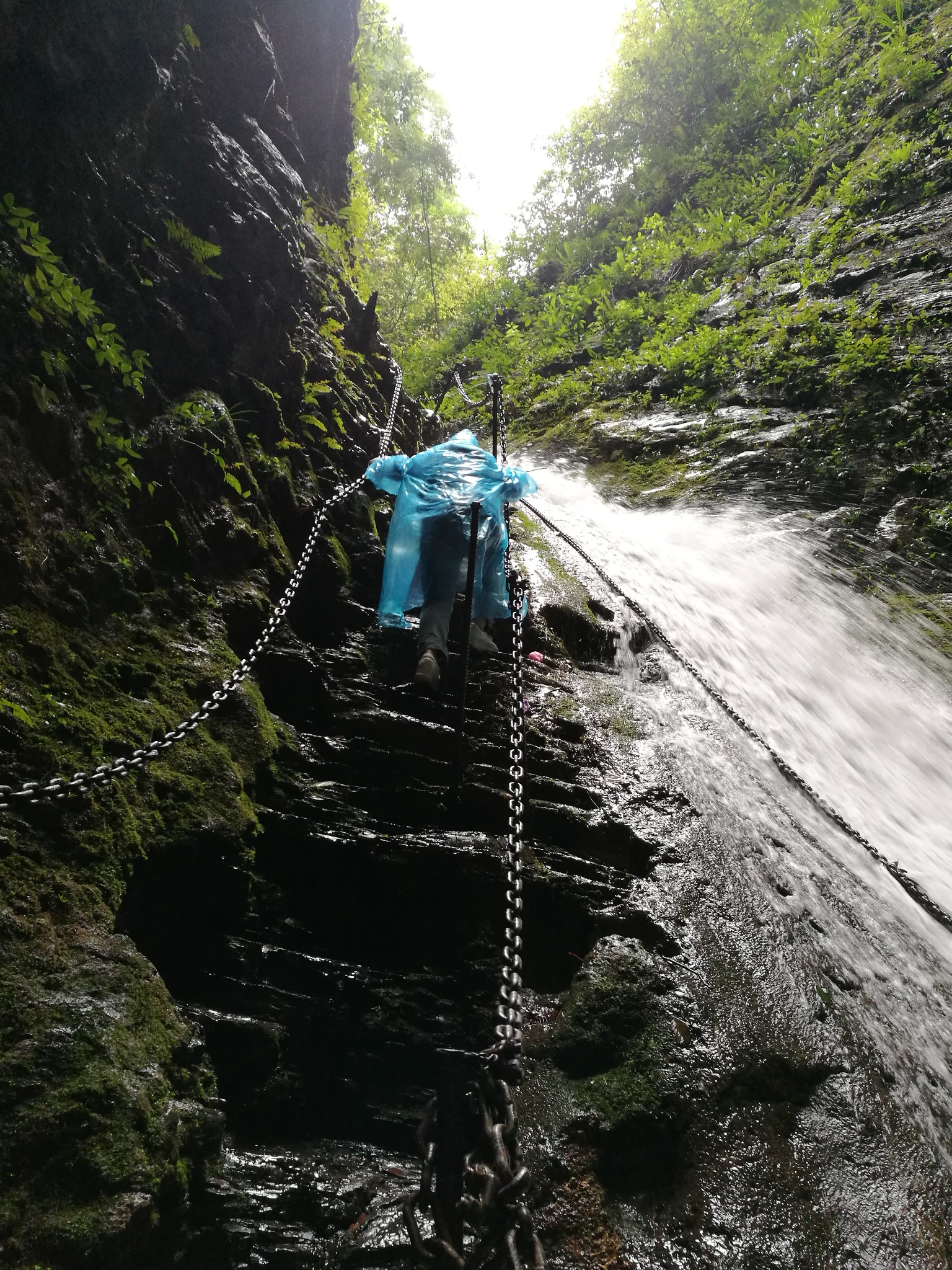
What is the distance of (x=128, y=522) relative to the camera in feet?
11.9

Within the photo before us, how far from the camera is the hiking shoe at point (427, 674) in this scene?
4.36 metres

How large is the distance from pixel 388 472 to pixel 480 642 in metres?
1.38

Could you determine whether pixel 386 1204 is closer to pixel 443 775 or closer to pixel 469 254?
pixel 443 775

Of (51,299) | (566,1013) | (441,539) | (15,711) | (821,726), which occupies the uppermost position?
(51,299)

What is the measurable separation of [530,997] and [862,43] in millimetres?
19512

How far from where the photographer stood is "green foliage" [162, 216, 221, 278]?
4695mm

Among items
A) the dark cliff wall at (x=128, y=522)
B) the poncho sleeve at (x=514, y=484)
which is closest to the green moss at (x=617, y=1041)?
the dark cliff wall at (x=128, y=522)

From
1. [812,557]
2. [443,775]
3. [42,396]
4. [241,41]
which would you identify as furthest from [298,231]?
[812,557]

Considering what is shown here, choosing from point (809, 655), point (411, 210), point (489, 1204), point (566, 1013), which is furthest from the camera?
point (411, 210)

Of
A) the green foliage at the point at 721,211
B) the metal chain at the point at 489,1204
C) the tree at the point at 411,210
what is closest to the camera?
the metal chain at the point at 489,1204

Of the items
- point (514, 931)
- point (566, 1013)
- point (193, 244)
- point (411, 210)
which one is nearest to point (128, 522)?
point (193, 244)

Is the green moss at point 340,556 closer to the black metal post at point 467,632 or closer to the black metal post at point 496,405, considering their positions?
the black metal post at point 496,405

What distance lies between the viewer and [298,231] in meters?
7.01

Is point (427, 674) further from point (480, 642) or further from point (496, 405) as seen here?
point (496, 405)
